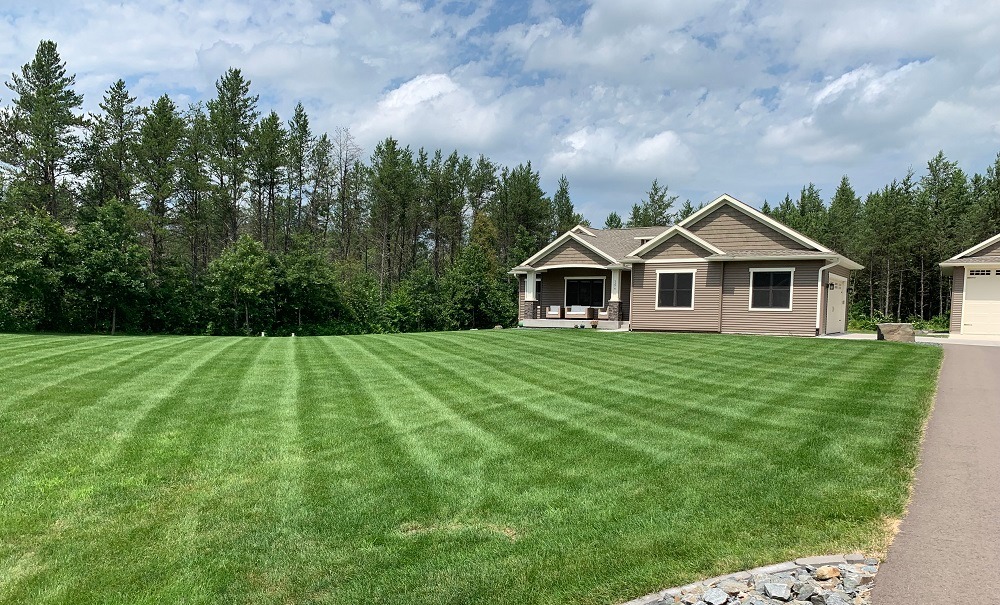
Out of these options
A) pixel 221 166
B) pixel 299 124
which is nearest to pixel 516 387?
pixel 221 166

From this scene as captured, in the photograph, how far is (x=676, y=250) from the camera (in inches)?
808

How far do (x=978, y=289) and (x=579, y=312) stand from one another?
580 inches

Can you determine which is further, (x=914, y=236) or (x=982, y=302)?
(x=914, y=236)

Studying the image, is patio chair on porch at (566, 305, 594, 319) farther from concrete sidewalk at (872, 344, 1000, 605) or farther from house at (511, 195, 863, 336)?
concrete sidewalk at (872, 344, 1000, 605)

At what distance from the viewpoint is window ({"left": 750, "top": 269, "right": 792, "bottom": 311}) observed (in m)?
18.9

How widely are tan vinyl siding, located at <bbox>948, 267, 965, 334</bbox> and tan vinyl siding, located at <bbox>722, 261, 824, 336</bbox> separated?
6.29 m

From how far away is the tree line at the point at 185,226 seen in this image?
2272 centimetres

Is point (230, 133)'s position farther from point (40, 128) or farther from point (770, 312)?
point (770, 312)

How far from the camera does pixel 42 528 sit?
363 centimetres

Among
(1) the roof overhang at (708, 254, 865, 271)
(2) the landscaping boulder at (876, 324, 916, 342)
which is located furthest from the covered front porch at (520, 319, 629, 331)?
(2) the landscaping boulder at (876, 324, 916, 342)

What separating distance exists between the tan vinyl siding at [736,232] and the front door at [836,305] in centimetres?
267

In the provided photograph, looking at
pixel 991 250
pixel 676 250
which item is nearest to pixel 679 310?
pixel 676 250

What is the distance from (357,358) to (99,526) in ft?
28.3

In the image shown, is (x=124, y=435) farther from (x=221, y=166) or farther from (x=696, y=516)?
(x=221, y=166)
